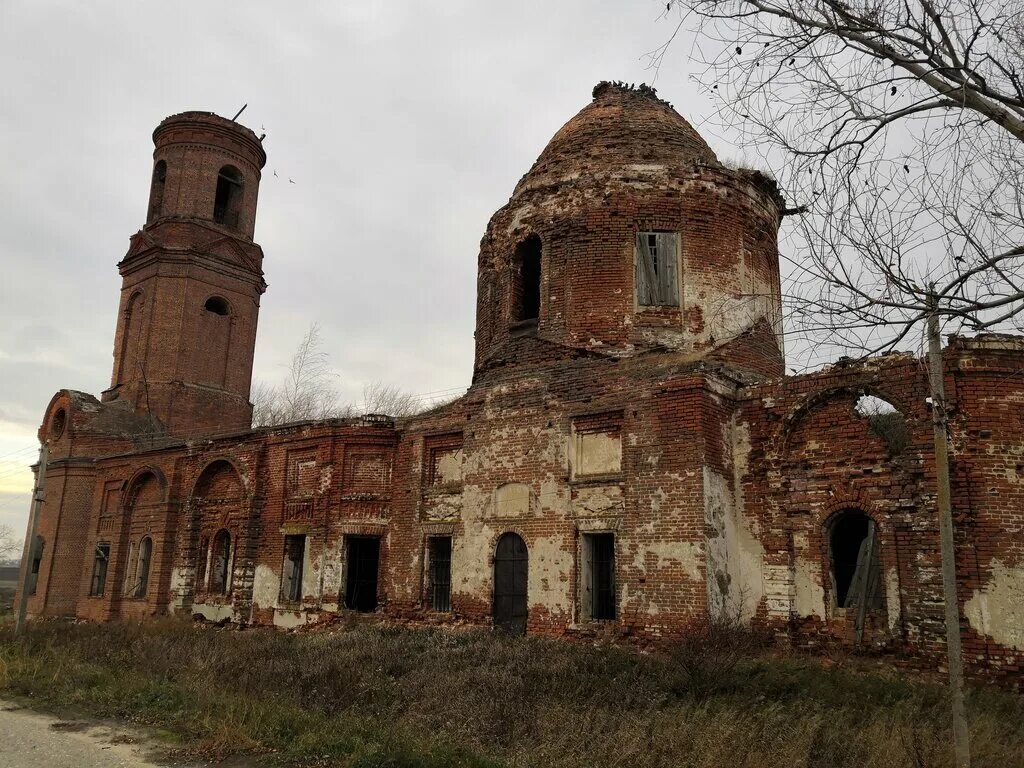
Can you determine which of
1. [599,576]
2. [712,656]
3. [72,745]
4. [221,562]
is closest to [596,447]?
[599,576]

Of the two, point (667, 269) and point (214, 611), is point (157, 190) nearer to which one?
point (214, 611)

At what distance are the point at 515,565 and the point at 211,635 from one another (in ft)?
21.2

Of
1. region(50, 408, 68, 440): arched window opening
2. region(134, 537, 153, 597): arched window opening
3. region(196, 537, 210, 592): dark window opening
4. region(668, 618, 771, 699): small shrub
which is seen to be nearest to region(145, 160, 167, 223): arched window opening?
region(50, 408, 68, 440): arched window opening

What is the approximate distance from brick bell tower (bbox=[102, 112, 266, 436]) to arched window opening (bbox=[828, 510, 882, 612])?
64.7 feet

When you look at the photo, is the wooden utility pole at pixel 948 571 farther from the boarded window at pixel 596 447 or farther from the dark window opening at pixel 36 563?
the dark window opening at pixel 36 563

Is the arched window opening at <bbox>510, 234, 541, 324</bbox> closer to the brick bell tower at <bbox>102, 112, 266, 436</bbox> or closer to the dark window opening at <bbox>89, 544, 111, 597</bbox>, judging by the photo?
the brick bell tower at <bbox>102, 112, 266, 436</bbox>

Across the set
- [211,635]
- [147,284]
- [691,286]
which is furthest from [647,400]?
[147,284]

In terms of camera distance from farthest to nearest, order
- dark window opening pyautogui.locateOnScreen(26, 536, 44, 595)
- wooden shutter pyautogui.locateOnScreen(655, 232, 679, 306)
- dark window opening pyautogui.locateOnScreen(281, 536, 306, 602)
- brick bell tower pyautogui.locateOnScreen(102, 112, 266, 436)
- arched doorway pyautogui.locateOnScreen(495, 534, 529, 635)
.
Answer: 1. brick bell tower pyautogui.locateOnScreen(102, 112, 266, 436)
2. dark window opening pyautogui.locateOnScreen(26, 536, 44, 595)
3. dark window opening pyautogui.locateOnScreen(281, 536, 306, 602)
4. wooden shutter pyautogui.locateOnScreen(655, 232, 679, 306)
5. arched doorway pyautogui.locateOnScreen(495, 534, 529, 635)

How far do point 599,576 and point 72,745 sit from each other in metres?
7.66

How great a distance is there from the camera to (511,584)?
1344cm

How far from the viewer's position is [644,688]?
8453 mm

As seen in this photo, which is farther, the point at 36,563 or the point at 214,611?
the point at 36,563

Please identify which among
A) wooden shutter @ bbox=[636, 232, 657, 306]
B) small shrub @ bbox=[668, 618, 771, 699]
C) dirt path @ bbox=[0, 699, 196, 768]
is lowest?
dirt path @ bbox=[0, 699, 196, 768]

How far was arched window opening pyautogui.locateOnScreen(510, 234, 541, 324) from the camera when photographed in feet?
53.4
